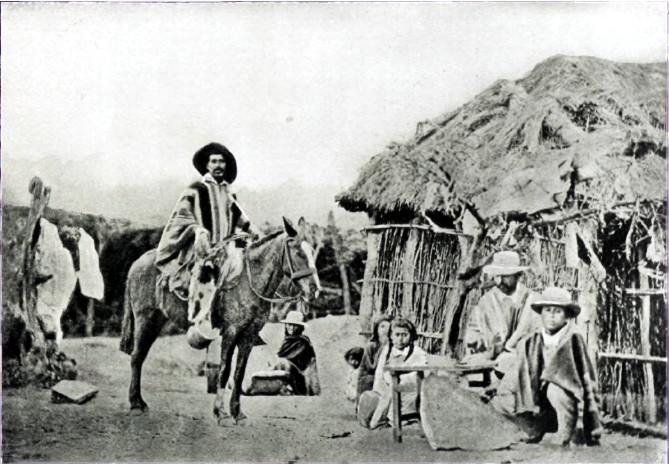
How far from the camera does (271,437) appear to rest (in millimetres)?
8781

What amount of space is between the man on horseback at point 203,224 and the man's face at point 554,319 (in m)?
3.04

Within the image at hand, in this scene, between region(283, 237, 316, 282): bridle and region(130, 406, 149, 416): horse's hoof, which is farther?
region(130, 406, 149, 416): horse's hoof

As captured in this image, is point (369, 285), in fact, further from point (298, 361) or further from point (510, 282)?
point (510, 282)

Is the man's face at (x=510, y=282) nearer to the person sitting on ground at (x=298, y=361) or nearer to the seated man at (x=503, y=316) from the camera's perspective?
the seated man at (x=503, y=316)

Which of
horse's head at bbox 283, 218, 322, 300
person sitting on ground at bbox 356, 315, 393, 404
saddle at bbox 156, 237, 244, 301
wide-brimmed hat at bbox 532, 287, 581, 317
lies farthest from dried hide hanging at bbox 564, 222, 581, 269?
saddle at bbox 156, 237, 244, 301

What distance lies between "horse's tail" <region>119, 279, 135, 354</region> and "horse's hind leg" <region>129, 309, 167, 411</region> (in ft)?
0.27

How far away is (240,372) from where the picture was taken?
8.79 meters

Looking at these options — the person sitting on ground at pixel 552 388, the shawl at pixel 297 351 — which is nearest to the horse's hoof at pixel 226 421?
the shawl at pixel 297 351

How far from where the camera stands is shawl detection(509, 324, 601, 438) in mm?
8469

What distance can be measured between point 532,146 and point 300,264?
268cm

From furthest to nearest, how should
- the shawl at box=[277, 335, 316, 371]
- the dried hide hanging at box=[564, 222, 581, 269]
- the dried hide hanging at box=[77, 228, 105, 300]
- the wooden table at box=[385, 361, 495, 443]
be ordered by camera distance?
the dried hide hanging at box=[77, 228, 105, 300], the shawl at box=[277, 335, 316, 371], the dried hide hanging at box=[564, 222, 581, 269], the wooden table at box=[385, 361, 495, 443]

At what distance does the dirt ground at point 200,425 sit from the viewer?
8.63 meters

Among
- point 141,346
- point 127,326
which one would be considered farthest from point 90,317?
point 141,346

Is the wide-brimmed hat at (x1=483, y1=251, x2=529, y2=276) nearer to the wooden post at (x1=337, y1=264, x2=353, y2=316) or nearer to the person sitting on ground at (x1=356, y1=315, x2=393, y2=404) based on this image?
the person sitting on ground at (x1=356, y1=315, x2=393, y2=404)
